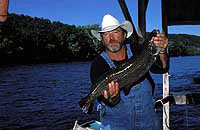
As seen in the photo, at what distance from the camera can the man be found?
3.14 meters

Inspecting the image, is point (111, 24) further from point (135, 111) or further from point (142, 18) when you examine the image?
point (142, 18)

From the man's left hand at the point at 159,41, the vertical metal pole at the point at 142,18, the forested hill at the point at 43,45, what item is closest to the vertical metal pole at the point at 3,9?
the man's left hand at the point at 159,41

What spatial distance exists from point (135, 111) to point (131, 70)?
0.50 meters

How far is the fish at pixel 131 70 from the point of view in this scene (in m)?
3.06

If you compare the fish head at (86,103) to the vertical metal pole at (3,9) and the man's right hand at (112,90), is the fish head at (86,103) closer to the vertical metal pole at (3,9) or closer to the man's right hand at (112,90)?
the man's right hand at (112,90)

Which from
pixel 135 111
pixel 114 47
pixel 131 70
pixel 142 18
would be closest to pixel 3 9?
pixel 114 47

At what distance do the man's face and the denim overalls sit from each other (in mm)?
163

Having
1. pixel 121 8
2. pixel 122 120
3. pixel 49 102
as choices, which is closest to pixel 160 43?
pixel 122 120

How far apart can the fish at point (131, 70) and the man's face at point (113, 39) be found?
0.23m

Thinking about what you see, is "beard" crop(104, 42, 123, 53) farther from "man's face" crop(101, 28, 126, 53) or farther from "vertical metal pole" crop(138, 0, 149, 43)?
"vertical metal pole" crop(138, 0, 149, 43)

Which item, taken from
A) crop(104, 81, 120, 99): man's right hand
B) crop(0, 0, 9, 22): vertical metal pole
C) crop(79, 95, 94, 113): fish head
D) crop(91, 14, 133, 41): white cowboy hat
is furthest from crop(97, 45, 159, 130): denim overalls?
crop(0, 0, 9, 22): vertical metal pole

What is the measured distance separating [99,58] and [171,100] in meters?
1.89

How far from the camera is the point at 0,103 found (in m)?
19.8

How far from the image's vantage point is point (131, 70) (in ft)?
10.4
